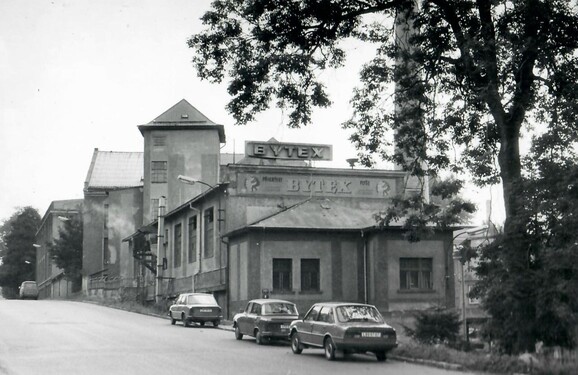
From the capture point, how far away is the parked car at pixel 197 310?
32.8 meters

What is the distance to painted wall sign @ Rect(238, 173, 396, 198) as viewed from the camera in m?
42.6

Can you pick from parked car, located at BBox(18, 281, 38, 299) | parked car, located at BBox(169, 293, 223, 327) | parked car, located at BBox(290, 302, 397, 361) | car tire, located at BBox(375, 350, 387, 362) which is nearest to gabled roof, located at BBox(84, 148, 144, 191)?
parked car, located at BBox(18, 281, 38, 299)

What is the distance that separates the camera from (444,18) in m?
20.3

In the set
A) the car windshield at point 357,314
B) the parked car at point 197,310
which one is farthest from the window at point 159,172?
the car windshield at point 357,314

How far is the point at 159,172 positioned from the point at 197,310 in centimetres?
3835

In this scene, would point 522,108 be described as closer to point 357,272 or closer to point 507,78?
point 507,78

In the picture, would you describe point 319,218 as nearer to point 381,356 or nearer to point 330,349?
point 381,356

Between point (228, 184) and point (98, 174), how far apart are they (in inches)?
1931

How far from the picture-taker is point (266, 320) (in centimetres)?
2361

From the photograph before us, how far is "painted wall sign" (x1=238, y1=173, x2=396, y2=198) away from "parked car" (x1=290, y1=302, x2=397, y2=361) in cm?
2285

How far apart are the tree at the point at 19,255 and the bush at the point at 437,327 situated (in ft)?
325

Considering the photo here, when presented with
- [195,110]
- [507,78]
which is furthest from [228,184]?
[195,110]

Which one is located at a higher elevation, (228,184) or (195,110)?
(195,110)

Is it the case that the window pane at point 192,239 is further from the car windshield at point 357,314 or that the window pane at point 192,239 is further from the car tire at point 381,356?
the car tire at point 381,356
